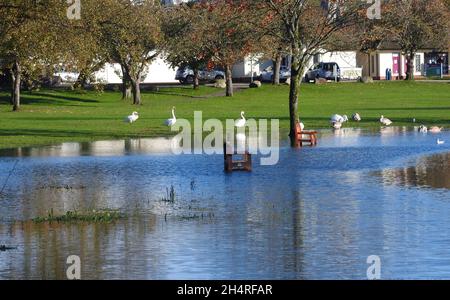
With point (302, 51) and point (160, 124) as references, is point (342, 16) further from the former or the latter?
point (160, 124)

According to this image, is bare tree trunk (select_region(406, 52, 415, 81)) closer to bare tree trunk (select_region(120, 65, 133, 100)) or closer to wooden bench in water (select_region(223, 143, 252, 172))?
bare tree trunk (select_region(120, 65, 133, 100))

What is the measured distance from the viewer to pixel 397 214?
2077cm

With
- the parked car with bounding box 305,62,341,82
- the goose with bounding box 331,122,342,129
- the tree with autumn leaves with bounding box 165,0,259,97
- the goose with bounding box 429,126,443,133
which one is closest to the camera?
the goose with bounding box 429,126,443,133

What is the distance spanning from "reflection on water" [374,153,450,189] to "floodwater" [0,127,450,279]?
0.03 m

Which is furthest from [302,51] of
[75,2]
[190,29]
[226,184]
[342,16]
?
[190,29]

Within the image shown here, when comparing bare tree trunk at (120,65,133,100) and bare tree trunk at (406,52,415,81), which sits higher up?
→ bare tree trunk at (406,52,415,81)

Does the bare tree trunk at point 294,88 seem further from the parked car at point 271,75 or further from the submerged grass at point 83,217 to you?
the parked car at point 271,75

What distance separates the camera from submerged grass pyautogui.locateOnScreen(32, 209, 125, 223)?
800 inches

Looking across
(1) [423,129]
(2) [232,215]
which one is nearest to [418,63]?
(1) [423,129]

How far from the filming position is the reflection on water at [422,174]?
25781mm

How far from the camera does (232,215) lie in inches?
822

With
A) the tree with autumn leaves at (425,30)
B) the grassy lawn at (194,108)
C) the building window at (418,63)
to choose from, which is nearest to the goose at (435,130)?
the grassy lawn at (194,108)

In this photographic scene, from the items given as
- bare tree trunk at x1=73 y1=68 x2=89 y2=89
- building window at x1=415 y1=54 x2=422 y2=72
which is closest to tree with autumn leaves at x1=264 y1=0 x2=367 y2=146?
bare tree trunk at x1=73 y1=68 x2=89 y2=89

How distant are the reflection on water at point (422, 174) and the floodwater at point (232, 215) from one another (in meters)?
0.03
